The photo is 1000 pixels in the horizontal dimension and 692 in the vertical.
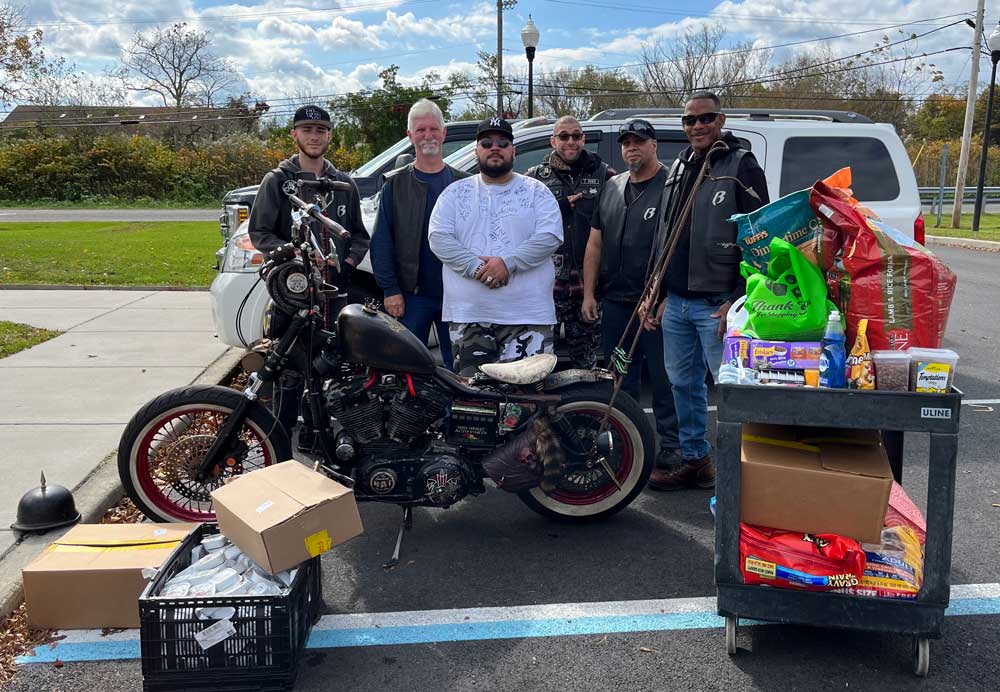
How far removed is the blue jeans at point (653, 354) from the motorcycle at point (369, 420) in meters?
0.82

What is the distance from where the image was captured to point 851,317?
2.78 meters

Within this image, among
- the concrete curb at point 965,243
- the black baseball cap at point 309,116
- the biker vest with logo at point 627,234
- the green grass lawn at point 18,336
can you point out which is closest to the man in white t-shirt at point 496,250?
the biker vest with logo at point 627,234

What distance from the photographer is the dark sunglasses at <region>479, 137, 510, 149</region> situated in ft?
13.8

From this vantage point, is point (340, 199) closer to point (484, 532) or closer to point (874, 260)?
point (484, 532)

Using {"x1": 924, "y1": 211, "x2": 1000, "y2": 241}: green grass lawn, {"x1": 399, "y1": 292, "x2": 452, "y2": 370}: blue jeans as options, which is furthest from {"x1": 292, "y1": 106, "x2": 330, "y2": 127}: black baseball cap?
{"x1": 924, "y1": 211, "x2": 1000, "y2": 241}: green grass lawn

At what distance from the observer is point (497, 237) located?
427 cm

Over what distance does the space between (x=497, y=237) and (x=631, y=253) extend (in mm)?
808

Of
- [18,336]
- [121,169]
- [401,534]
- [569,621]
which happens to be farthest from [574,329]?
[121,169]

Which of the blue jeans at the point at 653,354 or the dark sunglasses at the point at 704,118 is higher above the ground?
the dark sunglasses at the point at 704,118

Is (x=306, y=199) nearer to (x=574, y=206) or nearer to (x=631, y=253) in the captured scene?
(x=574, y=206)

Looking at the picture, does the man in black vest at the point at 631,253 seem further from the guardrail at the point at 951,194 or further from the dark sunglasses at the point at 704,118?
the guardrail at the point at 951,194

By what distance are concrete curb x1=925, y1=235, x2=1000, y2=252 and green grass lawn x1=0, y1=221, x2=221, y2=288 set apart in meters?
15.0

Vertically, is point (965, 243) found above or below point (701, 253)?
below

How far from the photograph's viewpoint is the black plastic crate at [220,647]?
2717 mm
